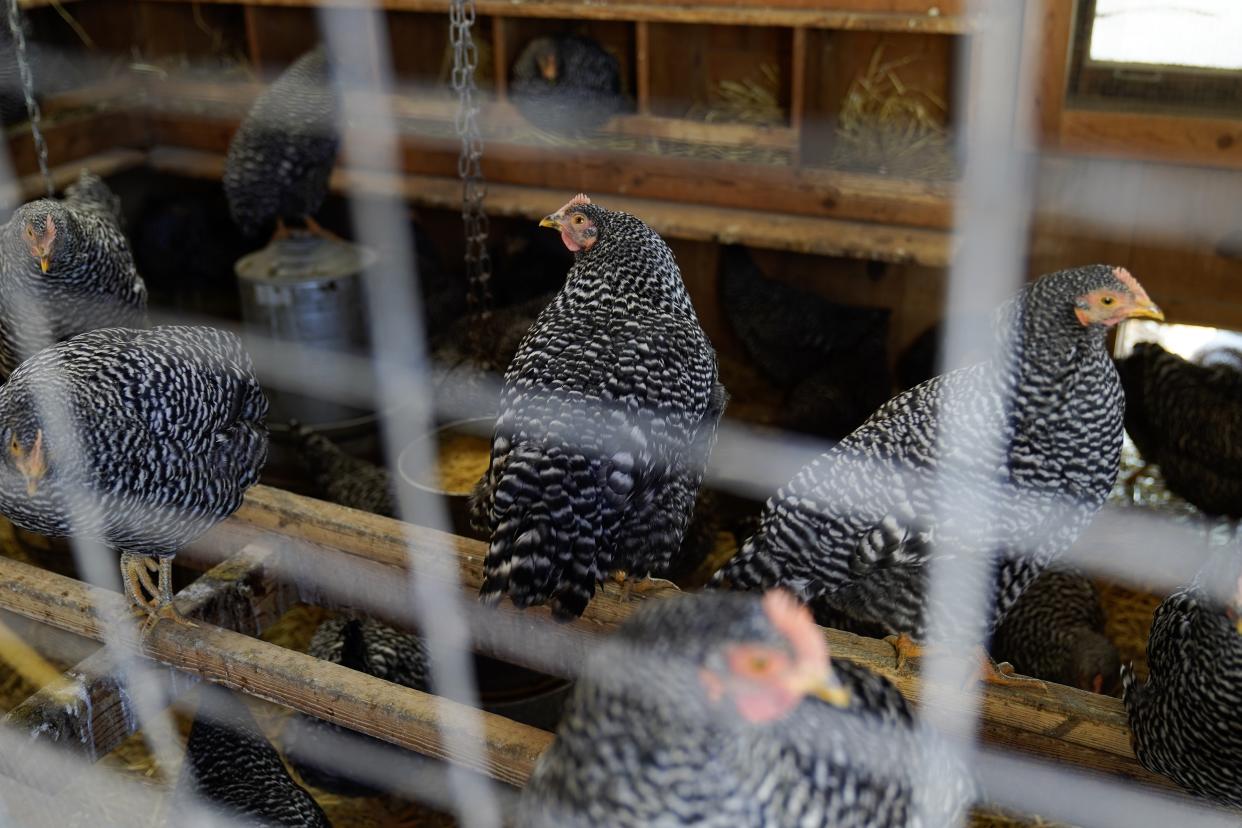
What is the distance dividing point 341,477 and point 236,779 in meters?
0.84

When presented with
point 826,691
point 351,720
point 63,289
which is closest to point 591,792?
point 826,691

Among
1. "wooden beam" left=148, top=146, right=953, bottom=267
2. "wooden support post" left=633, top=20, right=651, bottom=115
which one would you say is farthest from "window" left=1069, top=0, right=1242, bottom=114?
"wooden support post" left=633, top=20, right=651, bottom=115

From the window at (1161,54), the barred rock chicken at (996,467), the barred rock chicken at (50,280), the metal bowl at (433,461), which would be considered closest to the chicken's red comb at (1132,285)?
the barred rock chicken at (996,467)

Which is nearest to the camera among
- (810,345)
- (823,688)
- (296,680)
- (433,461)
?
(823,688)

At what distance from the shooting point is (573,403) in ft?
4.78

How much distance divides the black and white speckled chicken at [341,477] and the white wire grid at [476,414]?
0.40 feet

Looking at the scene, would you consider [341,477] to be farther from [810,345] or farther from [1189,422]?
[1189,422]

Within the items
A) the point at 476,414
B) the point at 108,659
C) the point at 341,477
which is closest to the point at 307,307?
the point at 341,477

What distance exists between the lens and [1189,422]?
229 centimetres

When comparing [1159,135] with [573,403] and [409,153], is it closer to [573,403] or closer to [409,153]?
[573,403]

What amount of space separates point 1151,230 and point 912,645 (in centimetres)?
174

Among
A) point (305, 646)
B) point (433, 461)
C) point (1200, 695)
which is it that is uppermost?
point (1200, 695)

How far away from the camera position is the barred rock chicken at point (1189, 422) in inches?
88.0

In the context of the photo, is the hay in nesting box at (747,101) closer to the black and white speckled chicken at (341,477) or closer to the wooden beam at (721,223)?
the wooden beam at (721,223)
